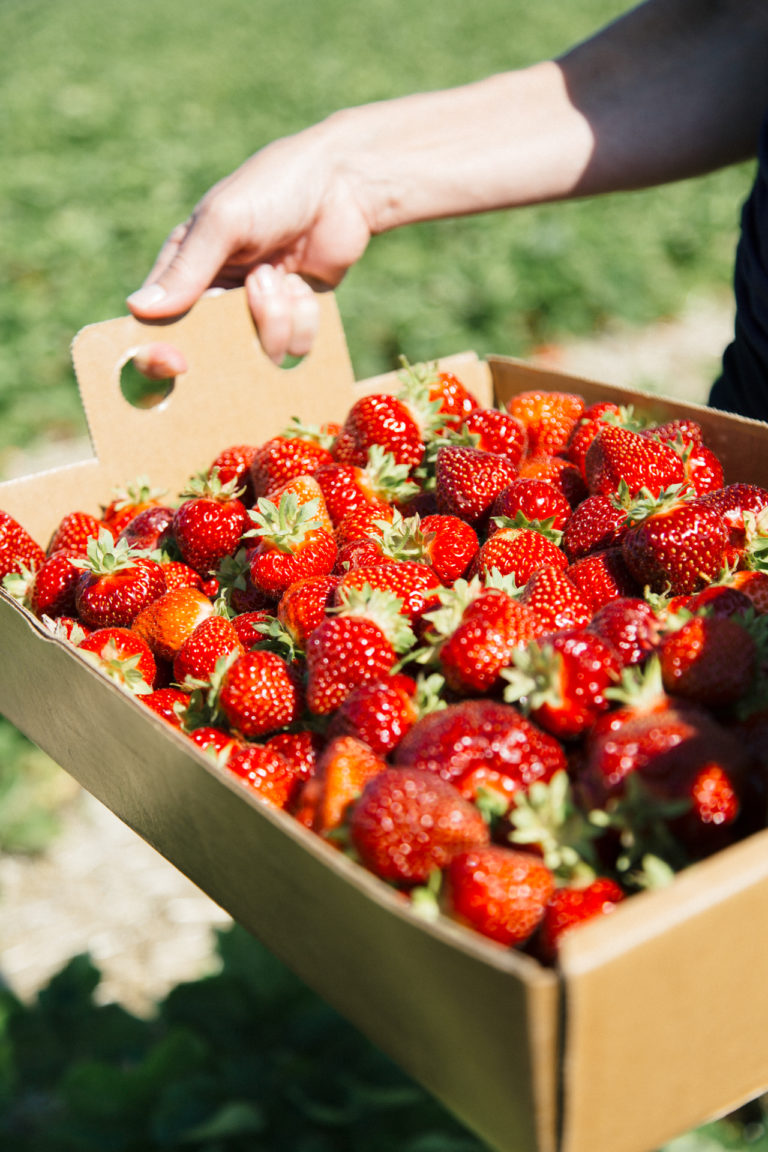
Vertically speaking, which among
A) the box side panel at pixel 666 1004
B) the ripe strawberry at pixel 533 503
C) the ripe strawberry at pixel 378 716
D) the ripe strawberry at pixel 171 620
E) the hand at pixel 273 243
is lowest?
the box side panel at pixel 666 1004

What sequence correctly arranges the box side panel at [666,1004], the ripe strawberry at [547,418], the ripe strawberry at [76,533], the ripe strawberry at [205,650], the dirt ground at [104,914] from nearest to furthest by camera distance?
1. the box side panel at [666,1004]
2. the ripe strawberry at [205,650]
3. the ripe strawberry at [76,533]
4. the ripe strawberry at [547,418]
5. the dirt ground at [104,914]

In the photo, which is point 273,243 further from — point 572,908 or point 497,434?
point 572,908

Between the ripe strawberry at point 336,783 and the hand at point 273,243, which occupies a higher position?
the hand at point 273,243

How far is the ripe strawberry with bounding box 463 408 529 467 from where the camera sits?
1786 millimetres

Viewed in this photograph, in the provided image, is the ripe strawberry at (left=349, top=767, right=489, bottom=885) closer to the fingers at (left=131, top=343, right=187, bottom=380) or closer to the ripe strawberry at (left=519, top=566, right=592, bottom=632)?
the ripe strawberry at (left=519, top=566, right=592, bottom=632)

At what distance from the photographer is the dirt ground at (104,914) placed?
273 centimetres

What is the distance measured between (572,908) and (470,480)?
78 centimetres

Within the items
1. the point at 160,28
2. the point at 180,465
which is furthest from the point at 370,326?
the point at 160,28

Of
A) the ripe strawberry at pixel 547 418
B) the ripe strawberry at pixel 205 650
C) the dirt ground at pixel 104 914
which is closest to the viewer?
the ripe strawberry at pixel 205 650

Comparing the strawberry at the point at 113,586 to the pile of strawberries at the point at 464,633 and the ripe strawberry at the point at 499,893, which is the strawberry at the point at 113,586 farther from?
the ripe strawberry at the point at 499,893

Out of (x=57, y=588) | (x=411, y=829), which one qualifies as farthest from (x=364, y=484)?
(x=411, y=829)

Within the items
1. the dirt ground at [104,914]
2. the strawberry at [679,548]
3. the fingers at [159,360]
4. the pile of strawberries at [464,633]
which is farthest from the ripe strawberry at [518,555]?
the dirt ground at [104,914]

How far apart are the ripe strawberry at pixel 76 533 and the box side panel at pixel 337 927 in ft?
1.29

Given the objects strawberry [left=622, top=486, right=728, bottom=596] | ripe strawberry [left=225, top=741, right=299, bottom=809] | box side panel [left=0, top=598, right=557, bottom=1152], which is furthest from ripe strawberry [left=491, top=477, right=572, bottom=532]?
box side panel [left=0, top=598, right=557, bottom=1152]
